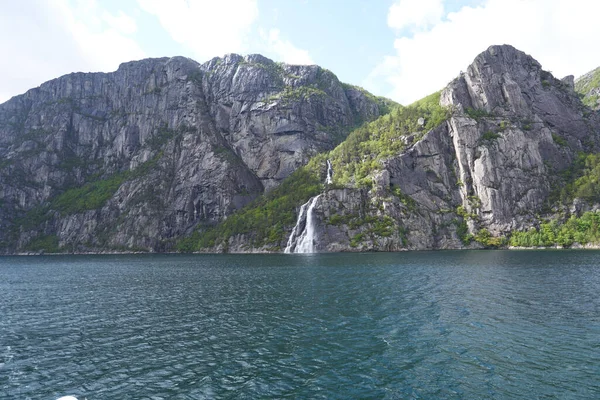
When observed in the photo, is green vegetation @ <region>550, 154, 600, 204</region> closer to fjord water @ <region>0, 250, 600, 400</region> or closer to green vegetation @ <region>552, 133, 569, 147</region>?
green vegetation @ <region>552, 133, 569, 147</region>

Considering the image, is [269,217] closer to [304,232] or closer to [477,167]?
[304,232]

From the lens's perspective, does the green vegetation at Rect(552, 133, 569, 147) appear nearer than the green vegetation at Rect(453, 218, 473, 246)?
No

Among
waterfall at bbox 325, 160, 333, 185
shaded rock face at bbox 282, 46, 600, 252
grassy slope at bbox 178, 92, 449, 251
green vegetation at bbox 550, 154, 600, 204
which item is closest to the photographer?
green vegetation at bbox 550, 154, 600, 204

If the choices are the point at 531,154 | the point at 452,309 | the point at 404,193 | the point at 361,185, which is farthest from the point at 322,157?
the point at 452,309

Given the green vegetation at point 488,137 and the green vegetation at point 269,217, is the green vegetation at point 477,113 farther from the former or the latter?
the green vegetation at point 269,217

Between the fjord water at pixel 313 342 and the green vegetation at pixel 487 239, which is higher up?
the green vegetation at pixel 487 239

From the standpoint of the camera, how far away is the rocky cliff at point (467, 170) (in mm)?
138875

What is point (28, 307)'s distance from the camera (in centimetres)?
4306

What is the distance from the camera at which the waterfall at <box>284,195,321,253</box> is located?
469 feet

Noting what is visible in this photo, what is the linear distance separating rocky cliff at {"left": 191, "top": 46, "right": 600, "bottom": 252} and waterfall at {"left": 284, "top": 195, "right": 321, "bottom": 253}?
1.77 feet

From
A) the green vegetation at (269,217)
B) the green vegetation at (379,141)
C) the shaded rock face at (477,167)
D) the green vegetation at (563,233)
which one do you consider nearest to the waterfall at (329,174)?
the green vegetation at (379,141)

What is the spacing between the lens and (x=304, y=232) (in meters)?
147

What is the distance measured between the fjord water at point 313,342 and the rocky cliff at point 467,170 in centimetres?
8954

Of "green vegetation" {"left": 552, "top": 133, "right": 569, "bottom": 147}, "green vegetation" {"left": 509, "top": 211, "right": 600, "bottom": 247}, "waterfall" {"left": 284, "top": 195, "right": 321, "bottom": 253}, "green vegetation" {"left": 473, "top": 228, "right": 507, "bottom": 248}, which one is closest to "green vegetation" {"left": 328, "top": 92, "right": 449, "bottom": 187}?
"waterfall" {"left": 284, "top": 195, "right": 321, "bottom": 253}
